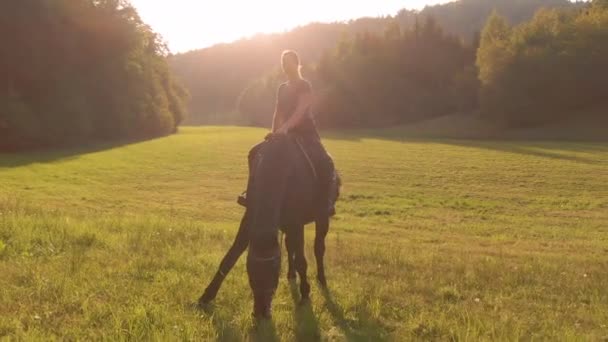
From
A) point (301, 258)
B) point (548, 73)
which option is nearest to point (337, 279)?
point (301, 258)

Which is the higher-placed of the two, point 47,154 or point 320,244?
point 320,244

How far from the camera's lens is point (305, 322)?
5.52 metres

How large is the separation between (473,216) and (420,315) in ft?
52.4

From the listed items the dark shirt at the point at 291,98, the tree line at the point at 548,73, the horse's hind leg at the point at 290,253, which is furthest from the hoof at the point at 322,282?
the tree line at the point at 548,73

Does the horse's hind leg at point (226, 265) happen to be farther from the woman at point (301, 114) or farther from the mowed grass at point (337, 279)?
the woman at point (301, 114)

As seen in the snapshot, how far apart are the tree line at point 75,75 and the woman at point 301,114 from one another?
124ft

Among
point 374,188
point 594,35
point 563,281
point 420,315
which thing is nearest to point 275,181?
point 420,315

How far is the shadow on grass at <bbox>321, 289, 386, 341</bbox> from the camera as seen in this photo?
5297 millimetres

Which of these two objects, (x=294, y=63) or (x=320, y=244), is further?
(x=320, y=244)

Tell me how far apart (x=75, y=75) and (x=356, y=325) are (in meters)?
49.4

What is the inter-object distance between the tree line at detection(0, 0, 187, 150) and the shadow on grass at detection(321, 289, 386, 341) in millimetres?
38700

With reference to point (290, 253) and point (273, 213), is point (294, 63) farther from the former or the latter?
point (273, 213)

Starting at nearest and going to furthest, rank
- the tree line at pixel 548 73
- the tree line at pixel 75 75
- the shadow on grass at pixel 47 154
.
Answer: the shadow on grass at pixel 47 154 < the tree line at pixel 75 75 < the tree line at pixel 548 73

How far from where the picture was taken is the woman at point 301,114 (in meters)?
6.29
